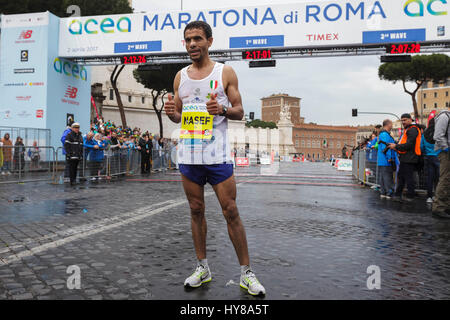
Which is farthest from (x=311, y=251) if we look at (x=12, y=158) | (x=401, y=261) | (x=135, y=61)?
(x=135, y=61)

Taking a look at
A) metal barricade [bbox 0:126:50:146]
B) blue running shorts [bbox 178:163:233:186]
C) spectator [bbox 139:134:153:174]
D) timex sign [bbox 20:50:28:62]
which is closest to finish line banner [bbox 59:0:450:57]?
timex sign [bbox 20:50:28:62]

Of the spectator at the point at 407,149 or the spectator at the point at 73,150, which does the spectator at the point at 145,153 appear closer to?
the spectator at the point at 73,150

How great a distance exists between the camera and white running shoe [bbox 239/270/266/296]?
2.96m

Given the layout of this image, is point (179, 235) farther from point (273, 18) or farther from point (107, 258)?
point (273, 18)

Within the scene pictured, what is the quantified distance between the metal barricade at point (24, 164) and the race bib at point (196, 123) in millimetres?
10547

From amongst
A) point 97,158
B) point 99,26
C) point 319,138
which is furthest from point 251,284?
point 319,138

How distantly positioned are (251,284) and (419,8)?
1795 cm

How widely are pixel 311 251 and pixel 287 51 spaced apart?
651 inches

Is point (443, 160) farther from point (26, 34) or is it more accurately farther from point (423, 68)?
point (423, 68)

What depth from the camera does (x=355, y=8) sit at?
18422 millimetres

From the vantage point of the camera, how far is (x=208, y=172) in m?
3.27

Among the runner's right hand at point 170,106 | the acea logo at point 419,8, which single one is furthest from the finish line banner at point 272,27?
the runner's right hand at point 170,106

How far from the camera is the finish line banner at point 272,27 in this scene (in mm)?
17812
